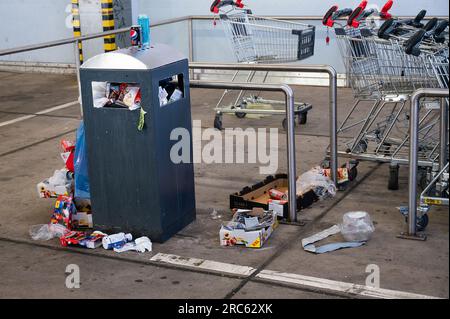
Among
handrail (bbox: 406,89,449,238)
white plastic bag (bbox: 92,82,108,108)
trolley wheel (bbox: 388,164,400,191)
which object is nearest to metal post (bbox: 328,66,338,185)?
trolley wheel (bbox: 388,164,400,191)

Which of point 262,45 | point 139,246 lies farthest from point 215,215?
point 262,45

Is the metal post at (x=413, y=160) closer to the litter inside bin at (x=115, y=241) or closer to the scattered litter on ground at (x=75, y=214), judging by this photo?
the scattered litter on ground at (x=75, y=214)

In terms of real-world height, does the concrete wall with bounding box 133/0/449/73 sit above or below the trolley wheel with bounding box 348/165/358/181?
above

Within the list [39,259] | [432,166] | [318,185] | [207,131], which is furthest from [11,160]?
[432,166]

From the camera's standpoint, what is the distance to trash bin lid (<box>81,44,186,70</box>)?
446cm

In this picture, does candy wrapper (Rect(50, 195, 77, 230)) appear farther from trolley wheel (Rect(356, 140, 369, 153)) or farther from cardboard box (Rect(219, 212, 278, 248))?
trolley wheel (Rect(356, 140, 369, 153))

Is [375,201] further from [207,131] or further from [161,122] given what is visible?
[207,131]

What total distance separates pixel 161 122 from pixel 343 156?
7.46 feet

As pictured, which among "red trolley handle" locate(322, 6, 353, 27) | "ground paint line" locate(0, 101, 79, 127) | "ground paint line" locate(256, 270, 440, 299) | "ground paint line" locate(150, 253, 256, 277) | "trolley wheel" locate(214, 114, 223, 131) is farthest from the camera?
"ground paint line" locate(0, 101, 79, 127)

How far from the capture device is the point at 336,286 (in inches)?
161

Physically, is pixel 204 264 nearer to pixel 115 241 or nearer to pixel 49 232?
pixel 115 241

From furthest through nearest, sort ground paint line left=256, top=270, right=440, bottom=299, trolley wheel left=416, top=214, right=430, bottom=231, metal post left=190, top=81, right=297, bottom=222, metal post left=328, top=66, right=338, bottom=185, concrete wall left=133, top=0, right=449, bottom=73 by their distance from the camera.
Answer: concrete wall left=133, top=0, right=449, bottom=73 → metal post left=328, top=66, right=338, bottom=185 → metal post left=190, top=81, right=297, bottom=222 → trolley wheel left=416, top=214, right=430, bottom=231 → ground paint line left=256, top=270, right=440, bottom=299

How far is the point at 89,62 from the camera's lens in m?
4.61

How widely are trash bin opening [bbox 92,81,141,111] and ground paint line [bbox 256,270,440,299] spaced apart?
1292mm
